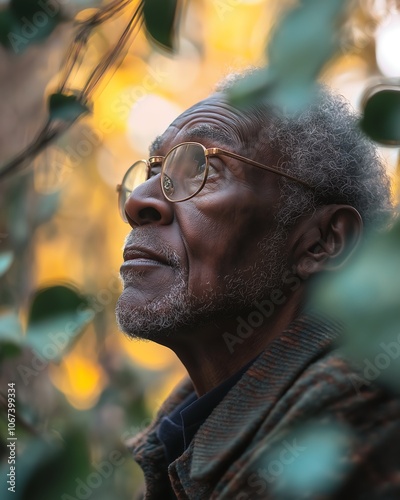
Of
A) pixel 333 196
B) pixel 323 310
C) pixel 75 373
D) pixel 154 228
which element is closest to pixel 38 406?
pixel 75 373

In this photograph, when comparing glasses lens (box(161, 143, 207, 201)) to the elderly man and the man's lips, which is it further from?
the man's lips

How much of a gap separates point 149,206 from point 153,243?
0.29ft

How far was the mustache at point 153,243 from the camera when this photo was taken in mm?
1608

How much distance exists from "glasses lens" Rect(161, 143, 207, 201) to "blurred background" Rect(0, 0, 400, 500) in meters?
0.22

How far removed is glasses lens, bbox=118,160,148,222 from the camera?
1911 millimetres

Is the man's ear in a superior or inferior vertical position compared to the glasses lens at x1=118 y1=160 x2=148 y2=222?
inferior

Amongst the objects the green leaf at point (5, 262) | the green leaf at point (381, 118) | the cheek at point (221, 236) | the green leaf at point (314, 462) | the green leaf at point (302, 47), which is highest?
the green leaf at point (302, 47)

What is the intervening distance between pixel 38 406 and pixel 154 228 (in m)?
1.46

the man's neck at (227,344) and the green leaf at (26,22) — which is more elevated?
the green leaf at (26,22)

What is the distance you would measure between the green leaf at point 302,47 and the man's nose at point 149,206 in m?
0.96

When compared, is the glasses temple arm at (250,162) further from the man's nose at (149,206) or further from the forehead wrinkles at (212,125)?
the man's nose at (149,206)

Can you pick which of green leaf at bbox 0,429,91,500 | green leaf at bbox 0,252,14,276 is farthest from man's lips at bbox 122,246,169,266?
green leaf at bbox 0,429,91,500

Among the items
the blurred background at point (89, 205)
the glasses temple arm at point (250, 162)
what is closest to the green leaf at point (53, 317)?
the blurred background at point (89, 205)

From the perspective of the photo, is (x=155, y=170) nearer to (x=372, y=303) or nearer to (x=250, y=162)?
(x=250, y=162)
